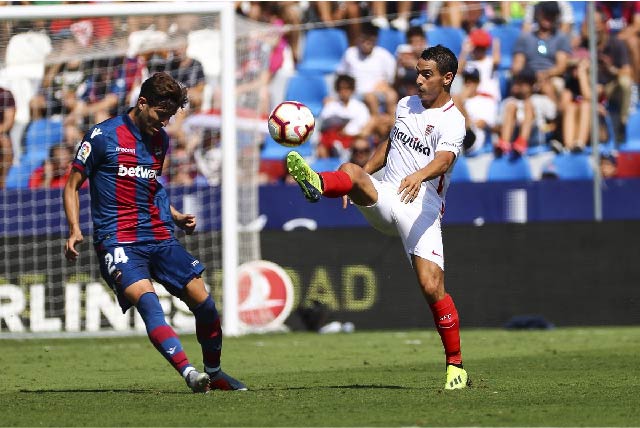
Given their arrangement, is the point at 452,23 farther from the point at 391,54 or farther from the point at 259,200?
the point at 259,200

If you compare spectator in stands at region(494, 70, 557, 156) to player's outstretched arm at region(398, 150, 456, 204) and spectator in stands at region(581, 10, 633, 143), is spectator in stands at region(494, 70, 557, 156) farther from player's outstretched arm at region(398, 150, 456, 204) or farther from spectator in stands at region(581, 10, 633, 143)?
player's outstretched arm at region(398, 150, 456, 204)

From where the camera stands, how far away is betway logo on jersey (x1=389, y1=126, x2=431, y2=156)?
884cm

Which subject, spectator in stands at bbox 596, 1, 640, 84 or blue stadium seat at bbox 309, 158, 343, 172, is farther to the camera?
spectator in stands at bbox 596, 1, 640, 84

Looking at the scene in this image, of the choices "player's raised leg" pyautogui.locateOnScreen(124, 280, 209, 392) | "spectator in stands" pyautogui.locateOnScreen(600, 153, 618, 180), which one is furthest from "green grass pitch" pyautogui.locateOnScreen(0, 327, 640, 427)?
"spectator in stands" pyautogui.locateOnScreen(600, 153, 618, 180)

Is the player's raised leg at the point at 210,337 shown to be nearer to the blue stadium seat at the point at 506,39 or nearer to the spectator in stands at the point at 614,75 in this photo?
the spectator in stands at the point at 614,75

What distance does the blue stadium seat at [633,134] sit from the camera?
766 inches

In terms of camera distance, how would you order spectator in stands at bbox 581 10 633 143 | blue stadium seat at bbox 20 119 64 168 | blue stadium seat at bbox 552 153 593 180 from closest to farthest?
blue stadium seat at bbox 20 119 64 168
blue stadium seat at bbox 552 153 593 180
spectator in stands at bbox 581 10 633 143

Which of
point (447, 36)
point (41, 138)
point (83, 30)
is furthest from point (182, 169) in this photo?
point (447, 36)

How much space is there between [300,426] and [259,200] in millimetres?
10408

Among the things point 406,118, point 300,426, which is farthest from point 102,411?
point 406,118

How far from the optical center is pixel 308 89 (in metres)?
20.8

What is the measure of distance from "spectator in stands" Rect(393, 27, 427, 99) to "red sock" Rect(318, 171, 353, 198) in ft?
38.4

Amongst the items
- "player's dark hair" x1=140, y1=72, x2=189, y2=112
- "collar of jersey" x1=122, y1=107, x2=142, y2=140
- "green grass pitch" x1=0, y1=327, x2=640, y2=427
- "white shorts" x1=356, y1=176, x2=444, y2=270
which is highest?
"player's dark hair" x1=140, y1=72, x2=189, y2=112

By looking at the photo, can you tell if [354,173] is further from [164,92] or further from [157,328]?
[157,328]
